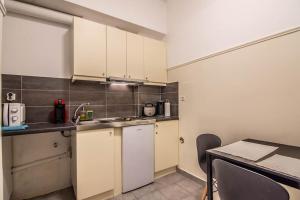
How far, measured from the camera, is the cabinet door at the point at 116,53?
206cm

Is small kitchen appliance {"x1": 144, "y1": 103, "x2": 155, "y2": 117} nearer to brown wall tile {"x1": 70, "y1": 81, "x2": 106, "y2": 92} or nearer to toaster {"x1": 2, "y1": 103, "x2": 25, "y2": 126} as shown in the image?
brown wall tile {"x1": 70, "y1": 81, "x2": 106, "y2": 92}

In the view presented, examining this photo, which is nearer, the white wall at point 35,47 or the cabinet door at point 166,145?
the white wall at point 35,47

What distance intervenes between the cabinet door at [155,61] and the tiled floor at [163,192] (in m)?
1.60

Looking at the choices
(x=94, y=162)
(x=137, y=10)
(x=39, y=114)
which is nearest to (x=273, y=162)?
(x=94, y=162)

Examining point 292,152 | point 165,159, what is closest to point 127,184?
point 165,159

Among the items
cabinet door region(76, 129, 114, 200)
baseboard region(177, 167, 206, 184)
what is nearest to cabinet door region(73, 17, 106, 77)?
cabinet door region(76, 129, 114, 200)

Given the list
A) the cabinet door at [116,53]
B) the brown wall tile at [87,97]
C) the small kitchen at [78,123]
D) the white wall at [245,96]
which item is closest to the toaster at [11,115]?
the small kitchen at [78,123]

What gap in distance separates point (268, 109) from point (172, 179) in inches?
61.9

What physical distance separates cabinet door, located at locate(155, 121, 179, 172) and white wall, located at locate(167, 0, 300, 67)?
3.52ft

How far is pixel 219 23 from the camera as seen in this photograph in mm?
1864

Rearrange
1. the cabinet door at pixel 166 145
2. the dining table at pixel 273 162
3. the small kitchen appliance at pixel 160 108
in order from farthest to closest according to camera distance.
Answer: the small kitchen appliance at pixel 160 108 < the cabinet door at pixel 166 145 < the dining table at pixel 273 162

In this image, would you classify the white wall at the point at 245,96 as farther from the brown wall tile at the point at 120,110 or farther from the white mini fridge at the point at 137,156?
the brown wall tile at the point at 120,110

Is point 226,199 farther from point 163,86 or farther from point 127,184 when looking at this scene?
point 163,86

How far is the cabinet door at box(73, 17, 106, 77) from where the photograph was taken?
182cm
